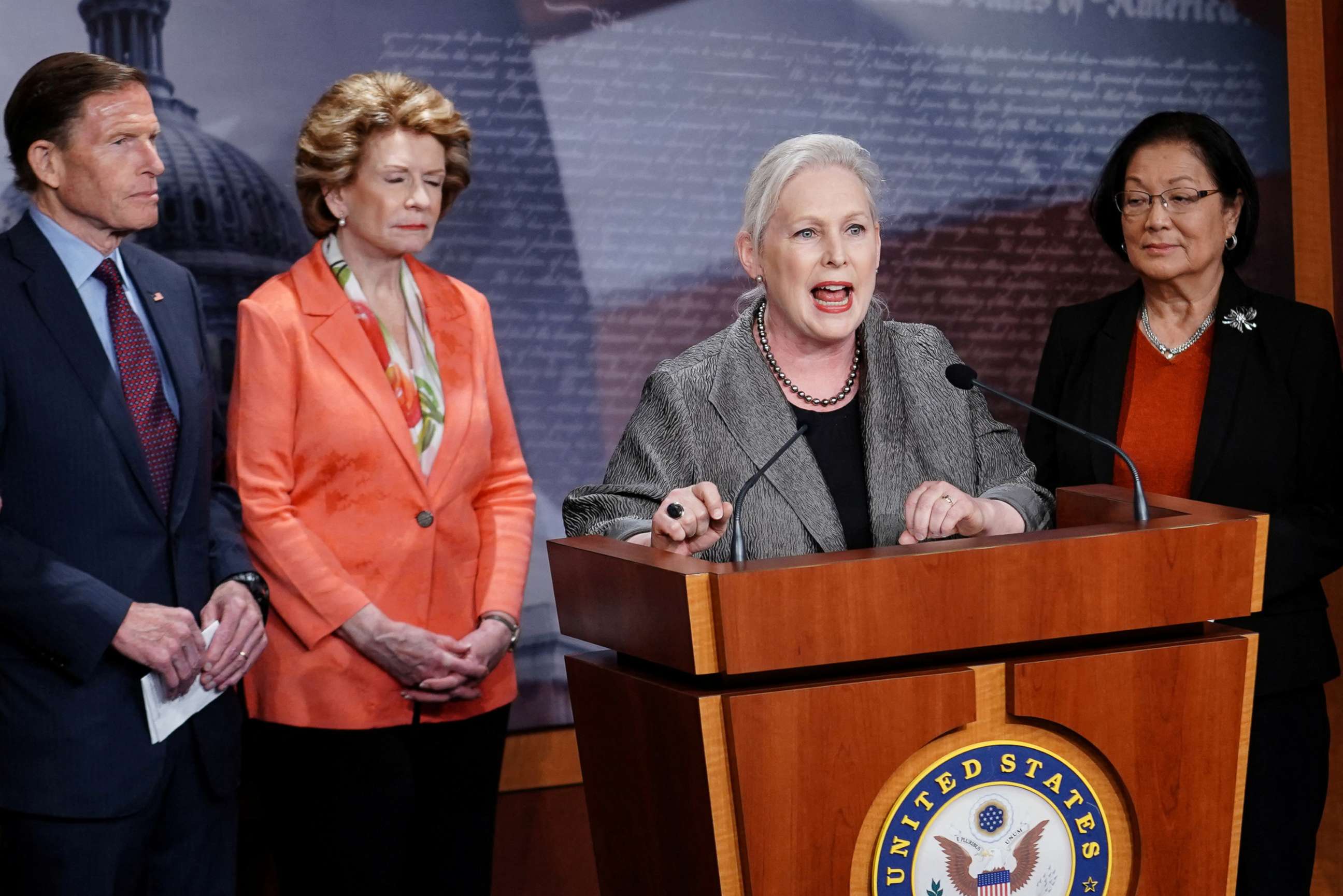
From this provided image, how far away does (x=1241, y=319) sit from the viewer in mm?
2641

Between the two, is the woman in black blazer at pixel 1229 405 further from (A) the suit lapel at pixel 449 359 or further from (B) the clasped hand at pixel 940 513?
(A) the suit lapel at pixel 449 359

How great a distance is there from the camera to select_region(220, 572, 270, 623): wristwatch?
2350mm

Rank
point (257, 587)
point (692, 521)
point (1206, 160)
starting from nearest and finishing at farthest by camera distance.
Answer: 1. point (692, 521)
2. point (257, 587)
3. point (1206, 160)

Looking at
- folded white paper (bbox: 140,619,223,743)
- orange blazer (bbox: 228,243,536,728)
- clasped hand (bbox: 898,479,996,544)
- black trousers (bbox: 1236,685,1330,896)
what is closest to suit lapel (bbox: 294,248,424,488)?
orange blazer (bbox: 228,243,536,728)

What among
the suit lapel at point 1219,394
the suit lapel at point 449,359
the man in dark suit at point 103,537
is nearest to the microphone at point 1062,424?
the suit lapel at point 1219,394

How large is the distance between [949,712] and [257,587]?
4.37 feet

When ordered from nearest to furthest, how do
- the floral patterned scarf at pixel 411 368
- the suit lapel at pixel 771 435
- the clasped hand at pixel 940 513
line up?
1. the clasped hand at pixel 940 513
2. the suit lapel at pixel 771 435
3. the floral patterned scarf at pixel 411 368

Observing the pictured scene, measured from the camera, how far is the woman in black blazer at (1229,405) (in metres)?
2.50

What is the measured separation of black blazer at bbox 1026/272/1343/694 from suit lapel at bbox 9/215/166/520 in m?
1.68

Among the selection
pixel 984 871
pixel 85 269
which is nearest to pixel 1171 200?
pixel 984 871

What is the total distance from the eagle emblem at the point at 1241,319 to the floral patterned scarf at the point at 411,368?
150 centimetres

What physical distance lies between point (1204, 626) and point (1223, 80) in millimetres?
2783

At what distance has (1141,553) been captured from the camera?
156 centimetres

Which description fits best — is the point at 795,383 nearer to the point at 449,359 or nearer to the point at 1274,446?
the point at 449,359
